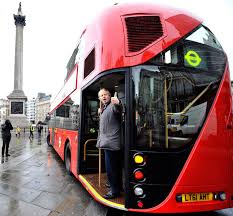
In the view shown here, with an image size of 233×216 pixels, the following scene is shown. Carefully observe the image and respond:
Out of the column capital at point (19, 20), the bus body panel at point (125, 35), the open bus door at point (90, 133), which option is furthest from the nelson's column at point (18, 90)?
the bus body panel at point (125, 35)

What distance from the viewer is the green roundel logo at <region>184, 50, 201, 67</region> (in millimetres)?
3576

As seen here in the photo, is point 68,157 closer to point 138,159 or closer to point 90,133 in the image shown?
point 90,133

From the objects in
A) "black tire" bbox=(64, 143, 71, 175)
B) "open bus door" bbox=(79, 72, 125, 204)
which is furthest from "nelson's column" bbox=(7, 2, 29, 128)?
"open bus door" bbox=(79, 72, 125, 204)

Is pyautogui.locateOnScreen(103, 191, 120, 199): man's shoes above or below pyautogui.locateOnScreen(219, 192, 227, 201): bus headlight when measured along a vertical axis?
below

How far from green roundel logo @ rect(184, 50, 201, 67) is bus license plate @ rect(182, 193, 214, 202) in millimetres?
1843

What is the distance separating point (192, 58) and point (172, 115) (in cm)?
95

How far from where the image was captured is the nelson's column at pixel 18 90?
103ft

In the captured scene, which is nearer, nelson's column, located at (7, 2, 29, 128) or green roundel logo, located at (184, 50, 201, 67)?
green roundel logo, located at (184, 50, 201, 67)

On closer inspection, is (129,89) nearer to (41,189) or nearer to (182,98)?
(182,98)

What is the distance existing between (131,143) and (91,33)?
256 centimetres

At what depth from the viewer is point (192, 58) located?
361 centimetres

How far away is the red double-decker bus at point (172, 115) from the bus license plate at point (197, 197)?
1cm

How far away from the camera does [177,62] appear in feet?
11.6

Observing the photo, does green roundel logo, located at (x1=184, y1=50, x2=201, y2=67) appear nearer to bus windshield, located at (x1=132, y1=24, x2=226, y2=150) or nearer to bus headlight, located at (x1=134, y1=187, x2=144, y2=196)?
bus windshield, located at (x1=132, y1=24, x2=226, y2=150)
